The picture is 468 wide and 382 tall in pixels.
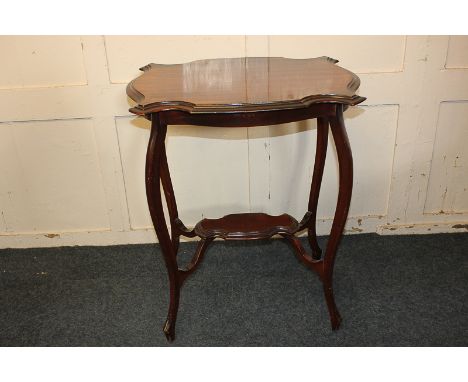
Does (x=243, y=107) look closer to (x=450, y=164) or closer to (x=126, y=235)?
(x=126, y=235)

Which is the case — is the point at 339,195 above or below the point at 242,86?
below

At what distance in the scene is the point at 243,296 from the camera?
6.49ft

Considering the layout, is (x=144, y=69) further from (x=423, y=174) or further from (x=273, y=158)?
(x=423, y=174)

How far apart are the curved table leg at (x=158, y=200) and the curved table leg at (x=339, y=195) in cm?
59

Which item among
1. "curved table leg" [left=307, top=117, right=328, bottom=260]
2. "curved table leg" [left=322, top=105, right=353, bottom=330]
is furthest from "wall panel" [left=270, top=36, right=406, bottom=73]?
"curved table leg" [left=322, top=105, right=353, bottom=330]

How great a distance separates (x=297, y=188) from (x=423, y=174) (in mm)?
696

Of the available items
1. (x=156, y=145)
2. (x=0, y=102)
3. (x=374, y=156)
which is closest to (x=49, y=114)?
(x=0, y=102)

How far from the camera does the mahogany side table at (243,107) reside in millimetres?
1337

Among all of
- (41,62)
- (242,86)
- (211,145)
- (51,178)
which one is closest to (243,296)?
(211,145)

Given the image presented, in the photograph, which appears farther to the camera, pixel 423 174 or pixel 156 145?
pixel 423 174

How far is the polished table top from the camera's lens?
132 centimetres

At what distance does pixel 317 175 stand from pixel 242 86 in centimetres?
75

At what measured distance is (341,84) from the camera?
4.83ft
